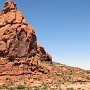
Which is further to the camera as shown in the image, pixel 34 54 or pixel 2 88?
pixel 34 54

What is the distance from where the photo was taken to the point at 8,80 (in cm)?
6900

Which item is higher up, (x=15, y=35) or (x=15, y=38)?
(x=15, y=35)

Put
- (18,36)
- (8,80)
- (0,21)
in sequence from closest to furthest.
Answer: (8,80), (18,36), (0,21)

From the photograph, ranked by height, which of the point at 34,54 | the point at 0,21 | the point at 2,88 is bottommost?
the point at 2,88

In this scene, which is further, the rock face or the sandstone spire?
the sandstone spire

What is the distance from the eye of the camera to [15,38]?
242 feet

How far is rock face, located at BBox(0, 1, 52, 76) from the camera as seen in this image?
2872 inches

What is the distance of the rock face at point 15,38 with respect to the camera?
7294cm

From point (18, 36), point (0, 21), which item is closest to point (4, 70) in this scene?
point (18, 36)

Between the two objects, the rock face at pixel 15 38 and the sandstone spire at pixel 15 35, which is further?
the sandstone spire at pixel 15 35

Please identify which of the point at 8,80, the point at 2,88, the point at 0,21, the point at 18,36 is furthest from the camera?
the point at 0,21

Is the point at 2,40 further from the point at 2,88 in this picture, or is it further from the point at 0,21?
the point at 2,88

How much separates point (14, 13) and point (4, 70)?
14.9m

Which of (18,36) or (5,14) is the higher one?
(5,14)
